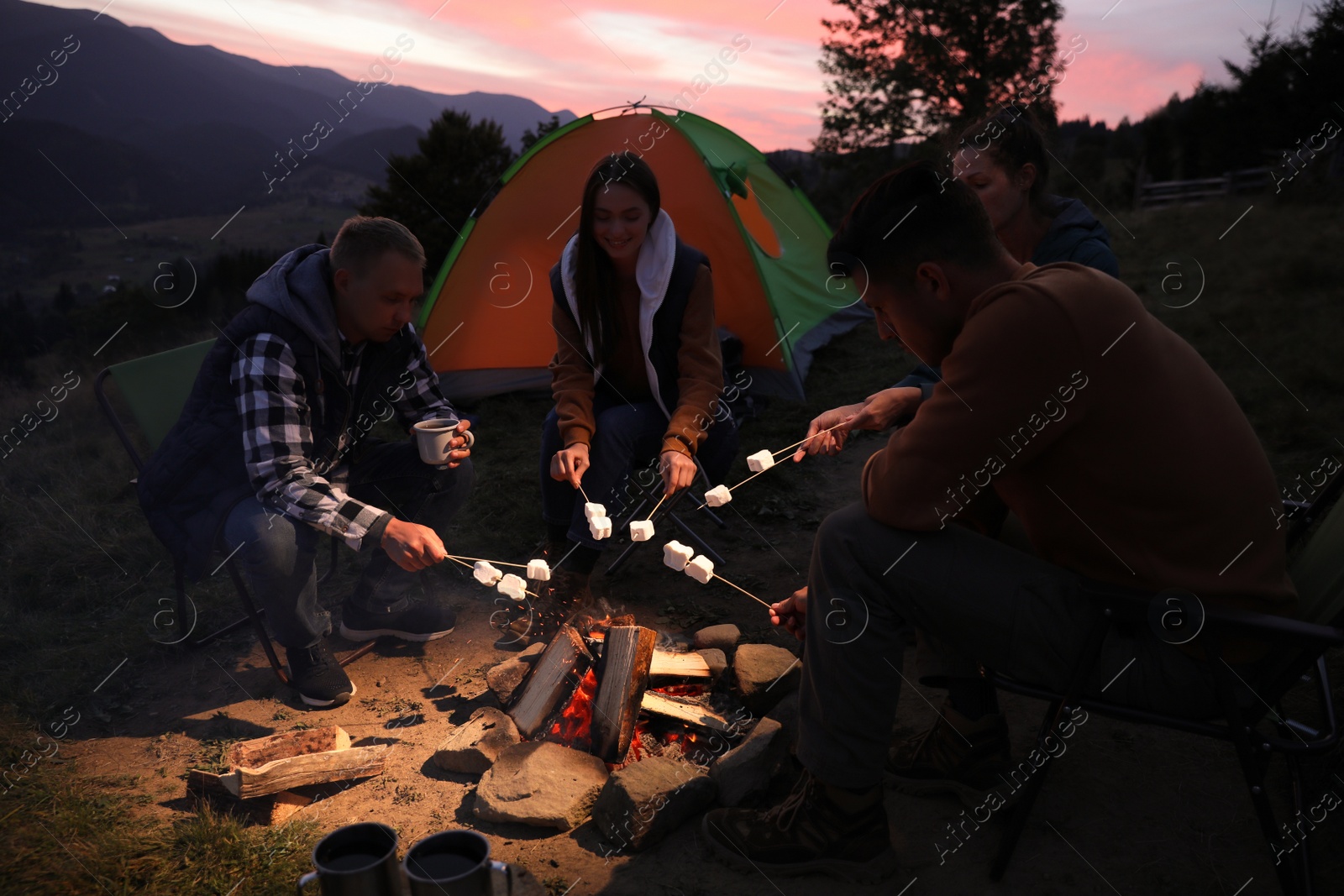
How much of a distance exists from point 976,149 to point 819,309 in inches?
181

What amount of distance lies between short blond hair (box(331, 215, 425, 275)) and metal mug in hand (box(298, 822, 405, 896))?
1.81 m

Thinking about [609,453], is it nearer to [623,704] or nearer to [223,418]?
[623,704]

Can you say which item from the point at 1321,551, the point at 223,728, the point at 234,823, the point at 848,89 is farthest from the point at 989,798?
the point at 848,89

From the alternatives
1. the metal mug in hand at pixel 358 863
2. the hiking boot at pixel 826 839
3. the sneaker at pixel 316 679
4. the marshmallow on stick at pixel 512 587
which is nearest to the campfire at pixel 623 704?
the marshmallow on stick at pixel 512 587

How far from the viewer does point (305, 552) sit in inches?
106

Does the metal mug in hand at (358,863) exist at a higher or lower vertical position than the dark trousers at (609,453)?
lower

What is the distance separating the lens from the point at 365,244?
2.66 metres

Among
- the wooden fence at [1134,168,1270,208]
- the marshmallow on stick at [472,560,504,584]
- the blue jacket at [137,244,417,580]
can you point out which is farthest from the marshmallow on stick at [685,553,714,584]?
the wooden fence at [1134,168,1270,208]

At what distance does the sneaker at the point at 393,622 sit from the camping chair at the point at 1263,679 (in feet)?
7.24

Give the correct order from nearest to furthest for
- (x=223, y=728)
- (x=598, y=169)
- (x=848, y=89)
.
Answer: (x=223, y=728) → (x=598, y=169) → (x=848, y=89)

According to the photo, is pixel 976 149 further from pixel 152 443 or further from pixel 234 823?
pixel 152 443

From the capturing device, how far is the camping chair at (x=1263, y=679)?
4.96 feet

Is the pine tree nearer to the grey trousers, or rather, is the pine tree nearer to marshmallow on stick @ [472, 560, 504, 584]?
marshmallow on stick @ [472, 560, 504, 584]

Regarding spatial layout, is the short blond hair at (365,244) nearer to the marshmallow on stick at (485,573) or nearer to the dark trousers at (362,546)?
the dark trousers at (362,546)
